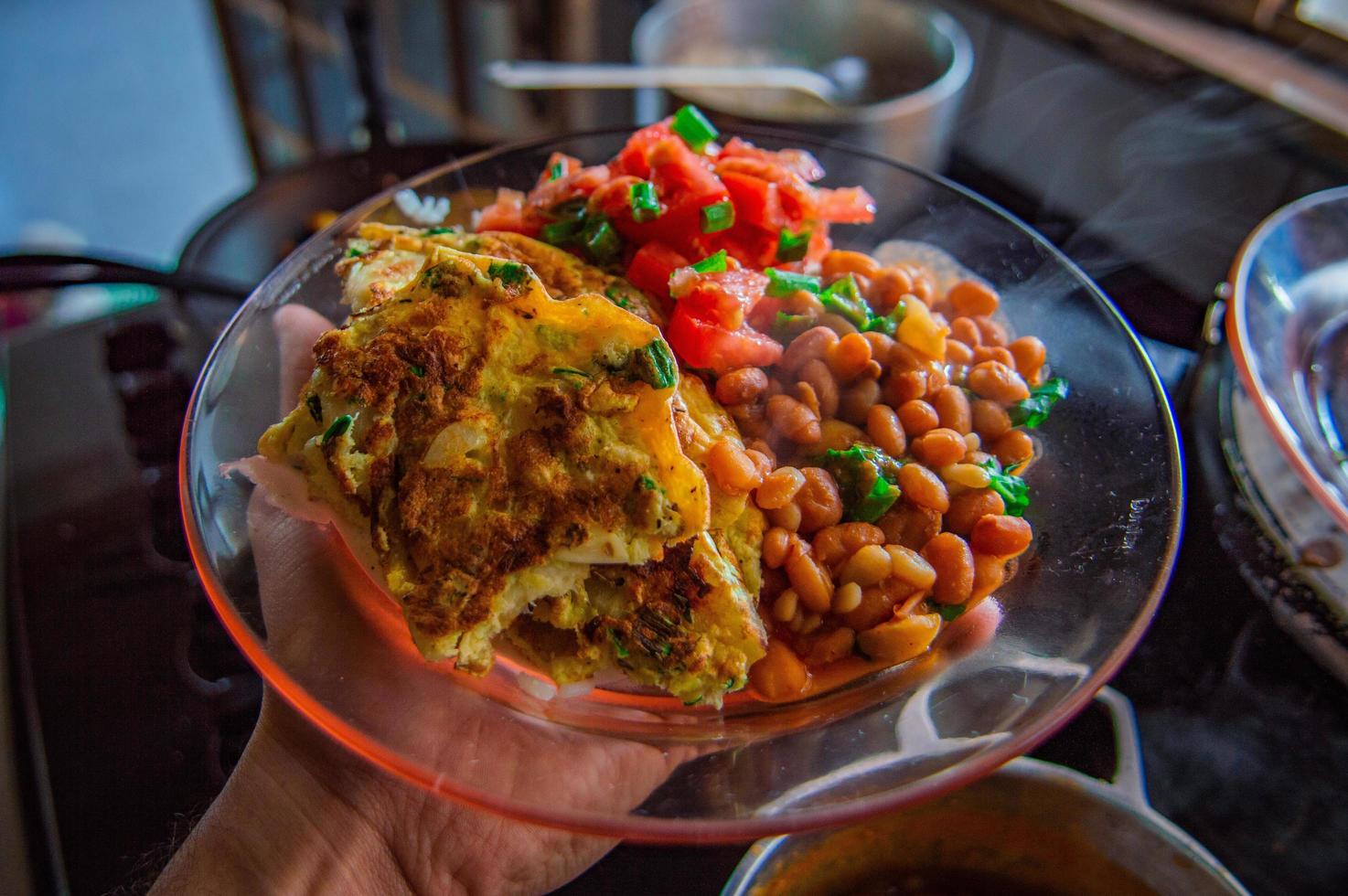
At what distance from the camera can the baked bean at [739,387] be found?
4.32 feet

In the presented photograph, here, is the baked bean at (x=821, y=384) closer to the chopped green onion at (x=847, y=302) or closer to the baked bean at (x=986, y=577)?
the chopped green onion at (x=847, y=302)

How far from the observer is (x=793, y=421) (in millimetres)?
1319

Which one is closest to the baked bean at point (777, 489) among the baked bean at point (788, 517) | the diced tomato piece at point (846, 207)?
the baked bean at point (788, 517)

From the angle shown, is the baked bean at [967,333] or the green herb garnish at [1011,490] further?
the baked bean at [967,333]

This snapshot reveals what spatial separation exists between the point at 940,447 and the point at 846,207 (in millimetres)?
492

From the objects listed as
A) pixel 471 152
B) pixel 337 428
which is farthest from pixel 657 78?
pixel 337 428

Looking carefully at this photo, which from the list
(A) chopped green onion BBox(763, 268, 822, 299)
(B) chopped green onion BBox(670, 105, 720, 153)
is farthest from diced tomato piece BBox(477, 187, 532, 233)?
(A) chopped green onion BBox(763, 268, 822, 299)

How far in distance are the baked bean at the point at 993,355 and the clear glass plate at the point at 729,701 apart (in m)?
0.08

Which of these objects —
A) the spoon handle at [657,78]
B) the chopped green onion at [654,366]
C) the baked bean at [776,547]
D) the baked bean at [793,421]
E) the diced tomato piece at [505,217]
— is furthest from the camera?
the spoon handle at [657,78]

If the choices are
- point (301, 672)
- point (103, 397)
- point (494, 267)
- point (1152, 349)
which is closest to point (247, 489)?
point (301, 672)

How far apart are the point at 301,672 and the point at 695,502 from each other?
1.52 feet

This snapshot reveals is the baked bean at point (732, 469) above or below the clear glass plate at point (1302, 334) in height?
above

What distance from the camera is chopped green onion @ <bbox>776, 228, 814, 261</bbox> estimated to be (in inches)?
58.2

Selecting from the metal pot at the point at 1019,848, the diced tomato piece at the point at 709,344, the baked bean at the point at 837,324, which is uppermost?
the diced tomato piece at the point at 709,344
